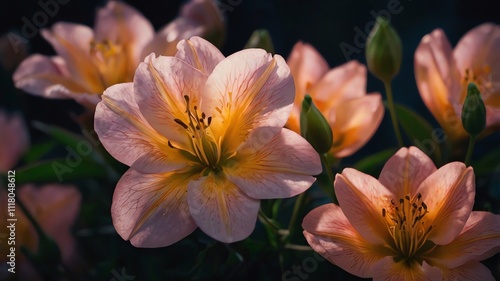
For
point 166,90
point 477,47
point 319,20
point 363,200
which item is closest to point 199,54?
point 166,90

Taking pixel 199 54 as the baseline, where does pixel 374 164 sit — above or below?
below

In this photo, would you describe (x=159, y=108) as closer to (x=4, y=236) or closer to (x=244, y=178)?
(x=244, y=178)

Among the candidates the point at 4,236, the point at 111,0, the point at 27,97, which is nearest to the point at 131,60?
the point at 111,0

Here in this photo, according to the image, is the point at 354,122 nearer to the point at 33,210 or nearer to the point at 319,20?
the point at 33,210

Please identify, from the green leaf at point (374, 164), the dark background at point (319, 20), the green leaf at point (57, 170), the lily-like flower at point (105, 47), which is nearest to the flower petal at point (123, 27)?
the lily-like flower at point (105, 47)

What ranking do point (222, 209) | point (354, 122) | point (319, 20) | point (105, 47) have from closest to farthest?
1. point (222, 209)
2. point (354, 122)
3. point (105, 47)
4. point (319, 20)

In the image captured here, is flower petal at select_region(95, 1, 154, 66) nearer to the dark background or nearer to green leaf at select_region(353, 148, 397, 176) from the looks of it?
green leaf at select_region(353, 148, 397, 176)

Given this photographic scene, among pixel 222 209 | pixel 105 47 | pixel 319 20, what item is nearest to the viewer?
pixel 222 209
